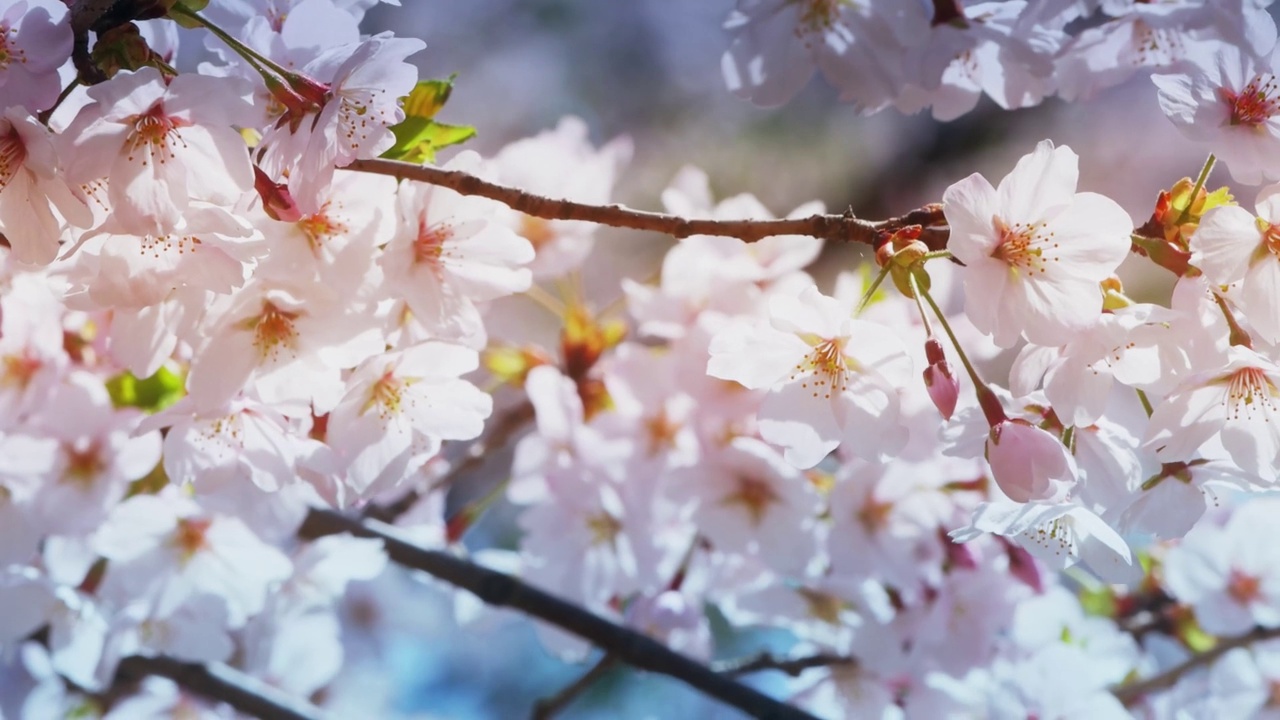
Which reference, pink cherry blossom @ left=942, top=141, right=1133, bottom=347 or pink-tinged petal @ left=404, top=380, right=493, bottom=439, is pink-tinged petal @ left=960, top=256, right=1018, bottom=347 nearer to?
pink cherry blossom @ left=942, top=141, right=1133, bottom=347

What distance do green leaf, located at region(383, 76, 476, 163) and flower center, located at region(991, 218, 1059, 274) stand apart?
0.37 metres

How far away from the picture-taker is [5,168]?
0.57 m

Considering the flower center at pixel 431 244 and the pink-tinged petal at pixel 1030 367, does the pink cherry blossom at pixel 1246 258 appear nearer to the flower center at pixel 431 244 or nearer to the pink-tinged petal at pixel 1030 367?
the pink-tinged petal at pixel 1030 367

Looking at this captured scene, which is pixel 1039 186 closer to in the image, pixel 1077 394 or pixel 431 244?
Result: pixel 1077 394

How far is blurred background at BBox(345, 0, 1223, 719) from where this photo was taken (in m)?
3.07

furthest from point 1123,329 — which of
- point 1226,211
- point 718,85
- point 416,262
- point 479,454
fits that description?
point 718,85

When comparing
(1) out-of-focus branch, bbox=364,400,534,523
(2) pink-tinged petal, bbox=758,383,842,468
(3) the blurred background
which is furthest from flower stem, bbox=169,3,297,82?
(3) the blurred background

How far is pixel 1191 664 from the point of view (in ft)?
4.28

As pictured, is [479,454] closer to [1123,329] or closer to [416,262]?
[416,262]

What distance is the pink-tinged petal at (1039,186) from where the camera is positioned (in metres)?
0.61

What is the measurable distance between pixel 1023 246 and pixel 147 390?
724mm

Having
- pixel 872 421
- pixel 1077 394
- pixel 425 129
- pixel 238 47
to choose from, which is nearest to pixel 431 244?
pixel 425 129

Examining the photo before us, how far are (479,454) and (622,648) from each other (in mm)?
311

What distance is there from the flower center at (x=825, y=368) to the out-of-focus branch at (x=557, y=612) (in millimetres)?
442
